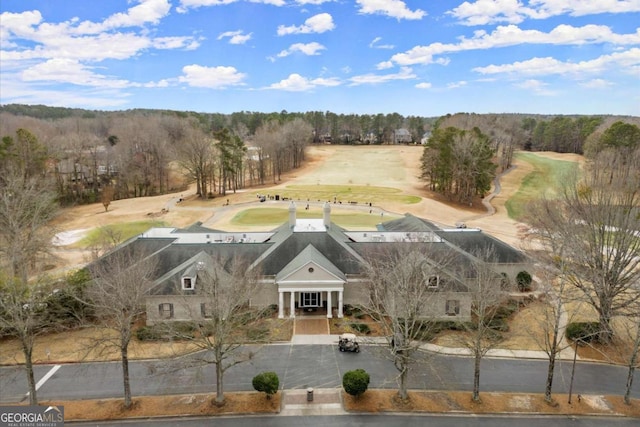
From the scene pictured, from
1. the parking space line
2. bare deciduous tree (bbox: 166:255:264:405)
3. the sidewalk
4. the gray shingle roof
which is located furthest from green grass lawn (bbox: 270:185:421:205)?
the parking space line

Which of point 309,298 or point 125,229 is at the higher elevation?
point 309,298

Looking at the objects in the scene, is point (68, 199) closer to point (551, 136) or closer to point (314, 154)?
point (314, 154)

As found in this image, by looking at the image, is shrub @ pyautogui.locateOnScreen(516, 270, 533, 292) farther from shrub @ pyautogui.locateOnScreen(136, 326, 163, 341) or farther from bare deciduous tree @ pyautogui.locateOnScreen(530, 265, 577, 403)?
shrub @ pyautogui.locateOnScreen(136, 326, 163, 341)

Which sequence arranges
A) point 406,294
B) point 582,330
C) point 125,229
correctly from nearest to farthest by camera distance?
point 406,294 < point 582,330 < point 125,229

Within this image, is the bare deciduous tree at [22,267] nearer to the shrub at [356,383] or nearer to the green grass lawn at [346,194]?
the shrub at [356,383]

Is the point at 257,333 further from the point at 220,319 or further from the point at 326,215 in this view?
the point at 326,215

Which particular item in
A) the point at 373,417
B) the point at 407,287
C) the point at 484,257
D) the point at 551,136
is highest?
the point at 551,136

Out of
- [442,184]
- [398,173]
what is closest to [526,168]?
[398,173]

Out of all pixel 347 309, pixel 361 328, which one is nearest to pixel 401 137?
pixel 347 309
